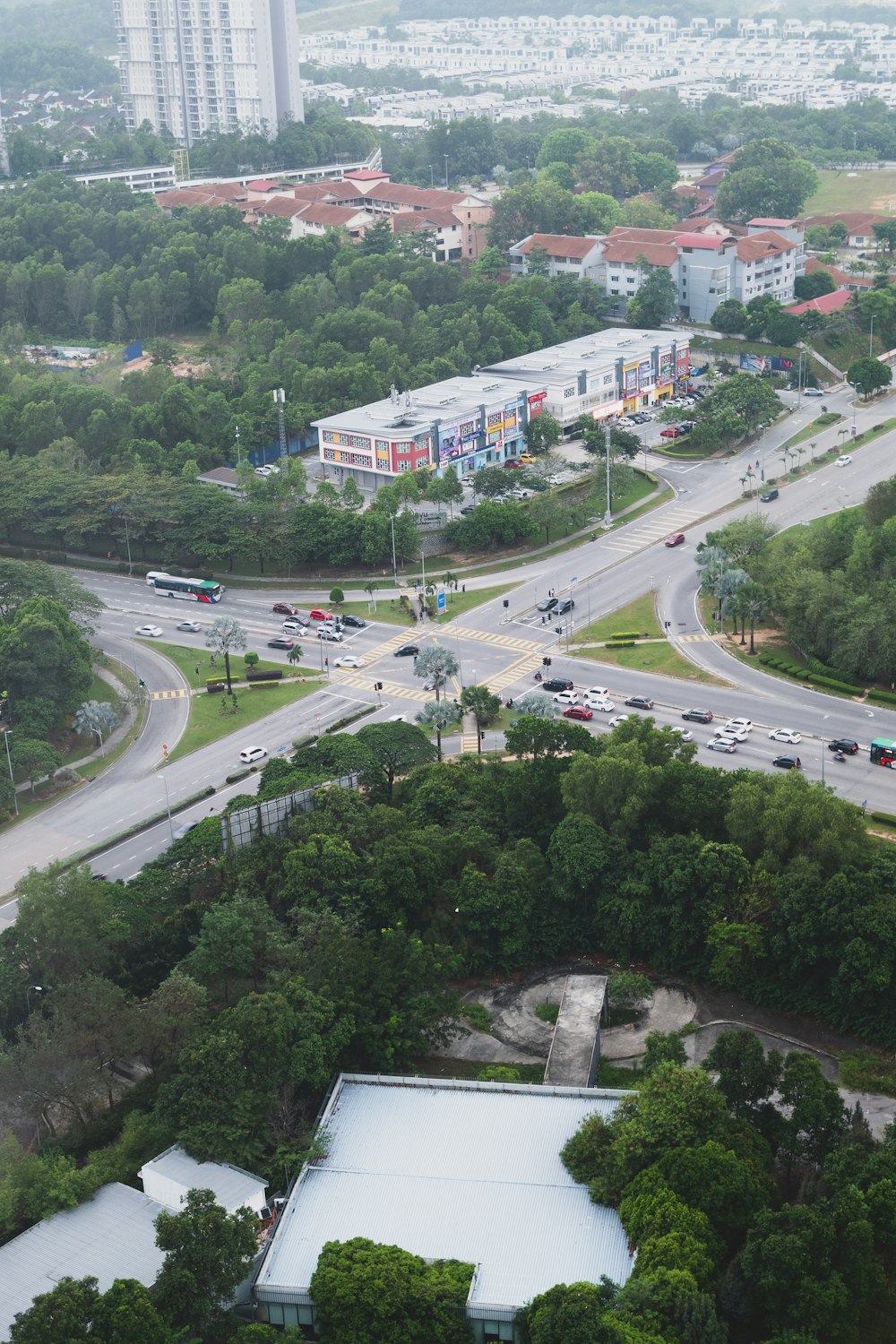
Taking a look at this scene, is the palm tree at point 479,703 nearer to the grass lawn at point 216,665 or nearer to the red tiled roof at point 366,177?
the grass lawn at point 216,665

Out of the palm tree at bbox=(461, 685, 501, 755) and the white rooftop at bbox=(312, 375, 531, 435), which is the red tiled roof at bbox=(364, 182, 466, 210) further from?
the palm tree at bbox=(461, 685, 501, 755)

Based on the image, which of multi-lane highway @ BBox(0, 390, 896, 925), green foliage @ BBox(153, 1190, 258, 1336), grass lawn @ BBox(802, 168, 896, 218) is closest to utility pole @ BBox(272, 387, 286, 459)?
multi-lane highway @ BBox(0, 390, 896, 925)

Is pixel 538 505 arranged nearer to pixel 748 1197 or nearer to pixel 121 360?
pixel 121 360

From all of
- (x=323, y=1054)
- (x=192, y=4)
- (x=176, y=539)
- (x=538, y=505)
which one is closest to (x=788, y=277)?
(x=538, y=505)

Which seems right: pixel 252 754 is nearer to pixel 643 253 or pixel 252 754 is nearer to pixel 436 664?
pixel 436 664

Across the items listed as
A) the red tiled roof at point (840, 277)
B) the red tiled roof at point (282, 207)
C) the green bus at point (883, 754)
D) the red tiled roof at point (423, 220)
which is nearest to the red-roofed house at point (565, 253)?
the red tiled roof at point (423, 220)

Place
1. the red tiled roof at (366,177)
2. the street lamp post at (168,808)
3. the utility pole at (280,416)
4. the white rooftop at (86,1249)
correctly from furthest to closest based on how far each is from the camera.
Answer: the red tiled roof at (366,177), the utility pole at (280,416), the street lamp post at (168,808), the white rooftop at (86,1249)
